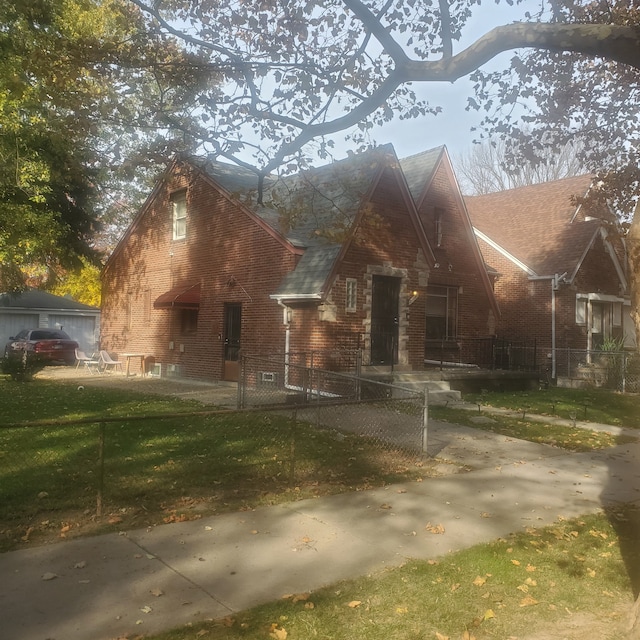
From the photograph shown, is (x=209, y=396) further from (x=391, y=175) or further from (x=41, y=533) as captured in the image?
(x=41, y=533)

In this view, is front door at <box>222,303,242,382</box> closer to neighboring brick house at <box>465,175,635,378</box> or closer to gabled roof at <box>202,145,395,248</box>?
gabled roof at <box>202,145,395,248</box>

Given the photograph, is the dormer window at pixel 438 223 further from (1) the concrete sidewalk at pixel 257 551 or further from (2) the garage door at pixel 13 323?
(2) the garage door at pixel 13 323

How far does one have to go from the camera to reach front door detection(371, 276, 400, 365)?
16562 mm

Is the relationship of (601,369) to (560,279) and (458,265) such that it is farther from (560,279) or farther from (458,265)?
(458,265)

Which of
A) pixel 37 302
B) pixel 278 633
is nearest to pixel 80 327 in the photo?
pixel 37 302

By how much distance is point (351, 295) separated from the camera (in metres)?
15.7

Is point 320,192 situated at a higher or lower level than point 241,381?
higher

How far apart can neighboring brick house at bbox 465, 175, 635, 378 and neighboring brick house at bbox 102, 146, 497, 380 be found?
10.1 feet

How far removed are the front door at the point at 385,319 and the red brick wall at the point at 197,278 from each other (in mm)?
2520

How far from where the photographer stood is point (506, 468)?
8.65 meters

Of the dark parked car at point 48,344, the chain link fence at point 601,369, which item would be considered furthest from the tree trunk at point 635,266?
the dark parked car at point 48,344

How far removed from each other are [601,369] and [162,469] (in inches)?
657

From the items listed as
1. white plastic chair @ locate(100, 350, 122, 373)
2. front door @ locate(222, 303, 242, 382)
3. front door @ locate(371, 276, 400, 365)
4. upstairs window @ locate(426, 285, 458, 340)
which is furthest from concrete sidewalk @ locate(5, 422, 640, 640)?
white plastic chair @ locate(100, 350, 122, 373)

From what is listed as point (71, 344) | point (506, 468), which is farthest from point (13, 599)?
point (71, 344)
